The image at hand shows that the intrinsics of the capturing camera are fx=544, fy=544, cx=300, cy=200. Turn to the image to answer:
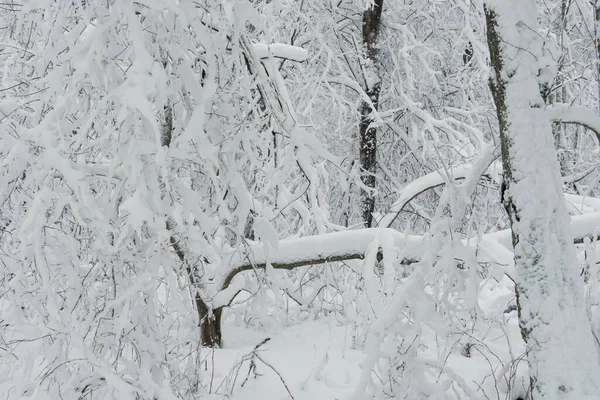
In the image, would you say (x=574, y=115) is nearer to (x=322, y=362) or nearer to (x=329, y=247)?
(x=329, y=247)

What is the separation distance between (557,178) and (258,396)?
2.46 m

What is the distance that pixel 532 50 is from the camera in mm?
2771

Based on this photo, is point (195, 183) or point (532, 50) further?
point (195, 183)

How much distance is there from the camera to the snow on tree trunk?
107 inches

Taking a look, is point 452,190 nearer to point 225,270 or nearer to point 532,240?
point 532,240

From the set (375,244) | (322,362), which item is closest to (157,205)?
(375,244)

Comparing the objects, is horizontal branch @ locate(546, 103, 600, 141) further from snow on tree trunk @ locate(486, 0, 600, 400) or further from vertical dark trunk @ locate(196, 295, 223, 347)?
vertical dark trunk @ locate(196, 295, 223, 347)

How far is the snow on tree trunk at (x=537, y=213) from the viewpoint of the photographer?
2729 millimetres

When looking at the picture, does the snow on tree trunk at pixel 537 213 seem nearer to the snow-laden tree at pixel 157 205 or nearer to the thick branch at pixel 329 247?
the snow-laden tree at pixel 157 205

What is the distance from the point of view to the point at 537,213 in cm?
277

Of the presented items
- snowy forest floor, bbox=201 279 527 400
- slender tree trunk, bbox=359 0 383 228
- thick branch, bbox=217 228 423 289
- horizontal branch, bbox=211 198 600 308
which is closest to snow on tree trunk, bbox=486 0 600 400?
snowy forest floor, bbox=201 279 527 400

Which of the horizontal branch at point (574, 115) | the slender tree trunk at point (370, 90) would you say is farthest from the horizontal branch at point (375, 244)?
the slender tree trunk at point (370, 90)


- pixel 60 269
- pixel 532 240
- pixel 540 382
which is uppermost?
pixel 532 240

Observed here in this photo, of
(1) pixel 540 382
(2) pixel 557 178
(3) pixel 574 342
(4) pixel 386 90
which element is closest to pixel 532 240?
(2) pixel 557 178
